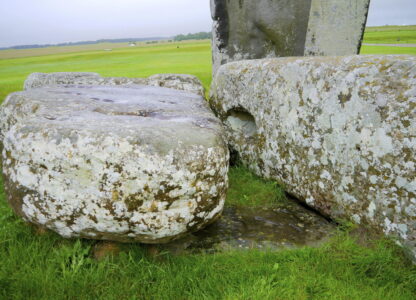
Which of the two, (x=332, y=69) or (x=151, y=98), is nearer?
(x=332, y=69)

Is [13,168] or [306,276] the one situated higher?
[13,168]

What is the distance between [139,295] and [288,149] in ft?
7.23

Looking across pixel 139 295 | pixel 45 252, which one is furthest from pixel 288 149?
pixel 45 252

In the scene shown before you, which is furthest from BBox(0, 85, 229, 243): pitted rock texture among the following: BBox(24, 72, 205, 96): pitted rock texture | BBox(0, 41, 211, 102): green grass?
BBox(0, 41, 211, 102): green grass

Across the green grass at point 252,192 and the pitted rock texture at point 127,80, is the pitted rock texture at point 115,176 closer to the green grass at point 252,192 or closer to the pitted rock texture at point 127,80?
the green grass at point 252,192

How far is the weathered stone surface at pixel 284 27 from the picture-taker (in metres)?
7.17

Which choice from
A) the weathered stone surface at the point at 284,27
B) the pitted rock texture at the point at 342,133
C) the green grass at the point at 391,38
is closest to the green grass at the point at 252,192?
the pitted rock texture at the point at 342,133

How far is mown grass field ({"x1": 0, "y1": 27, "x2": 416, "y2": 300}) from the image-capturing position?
253 cm

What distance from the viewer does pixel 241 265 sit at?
2812 millimetres

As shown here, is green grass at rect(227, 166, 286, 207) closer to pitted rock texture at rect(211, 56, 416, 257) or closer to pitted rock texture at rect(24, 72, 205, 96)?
pitted rock texture at rect(211, 56, 416, 257)

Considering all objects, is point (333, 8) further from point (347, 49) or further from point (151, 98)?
point (151, 98)

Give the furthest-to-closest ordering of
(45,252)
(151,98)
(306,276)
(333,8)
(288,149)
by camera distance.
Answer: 1. (333,8)
2. (151,98)
3. (288,149)
4. (45,252)
5. (306,276)

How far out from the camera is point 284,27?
724 centimetres

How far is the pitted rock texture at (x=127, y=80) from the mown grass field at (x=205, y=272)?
3.50 meters
